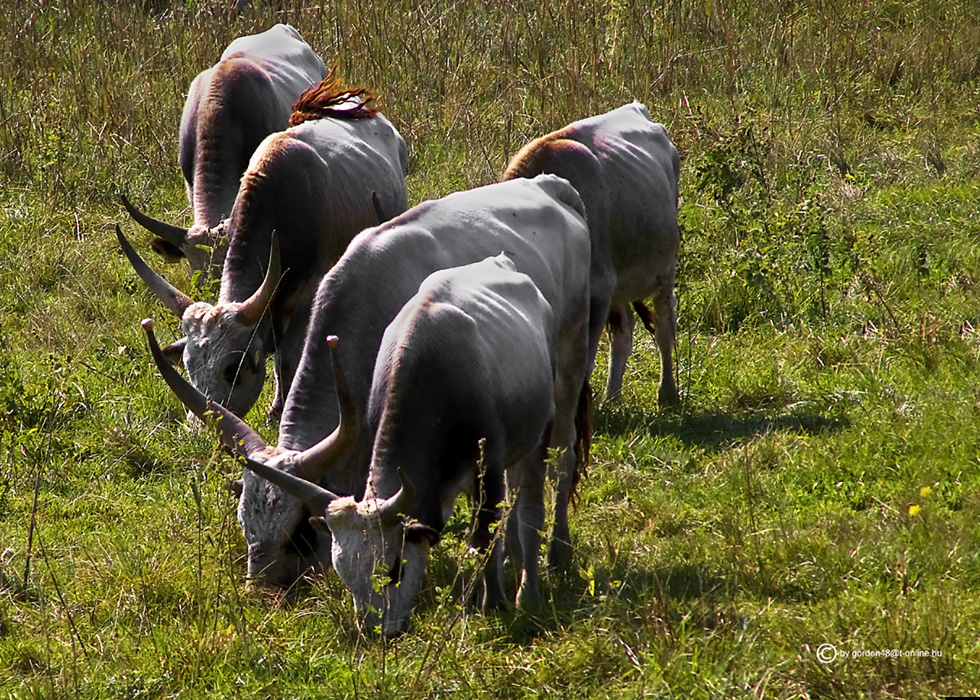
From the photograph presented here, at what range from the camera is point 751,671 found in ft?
14.9

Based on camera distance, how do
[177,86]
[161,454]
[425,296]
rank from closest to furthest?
[425,296] → [161,454] → [177,86]

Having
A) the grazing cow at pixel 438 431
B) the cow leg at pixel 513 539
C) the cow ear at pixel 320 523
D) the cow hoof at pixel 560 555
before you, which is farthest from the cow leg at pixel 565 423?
the cow ear at pixel 320 523

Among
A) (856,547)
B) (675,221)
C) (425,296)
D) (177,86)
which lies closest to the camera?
(425,296)

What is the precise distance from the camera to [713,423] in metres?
7.32

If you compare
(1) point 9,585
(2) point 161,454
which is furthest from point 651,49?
(1) point 9,585

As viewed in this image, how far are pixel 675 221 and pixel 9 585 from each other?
14.3 ft

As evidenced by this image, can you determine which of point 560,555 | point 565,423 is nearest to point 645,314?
point 565,423

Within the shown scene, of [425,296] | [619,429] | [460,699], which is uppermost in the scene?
[425,296]

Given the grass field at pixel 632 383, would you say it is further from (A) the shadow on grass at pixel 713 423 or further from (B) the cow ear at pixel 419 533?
(B) the cow ear at pixel 419 533

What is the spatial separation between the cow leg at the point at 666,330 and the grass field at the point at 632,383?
0.12 m

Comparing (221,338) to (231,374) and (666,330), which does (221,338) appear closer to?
(231,374)

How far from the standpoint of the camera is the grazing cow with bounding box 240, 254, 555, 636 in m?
4.65

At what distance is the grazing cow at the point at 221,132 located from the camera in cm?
780

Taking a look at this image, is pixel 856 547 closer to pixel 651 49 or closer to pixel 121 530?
pixel 121 530
